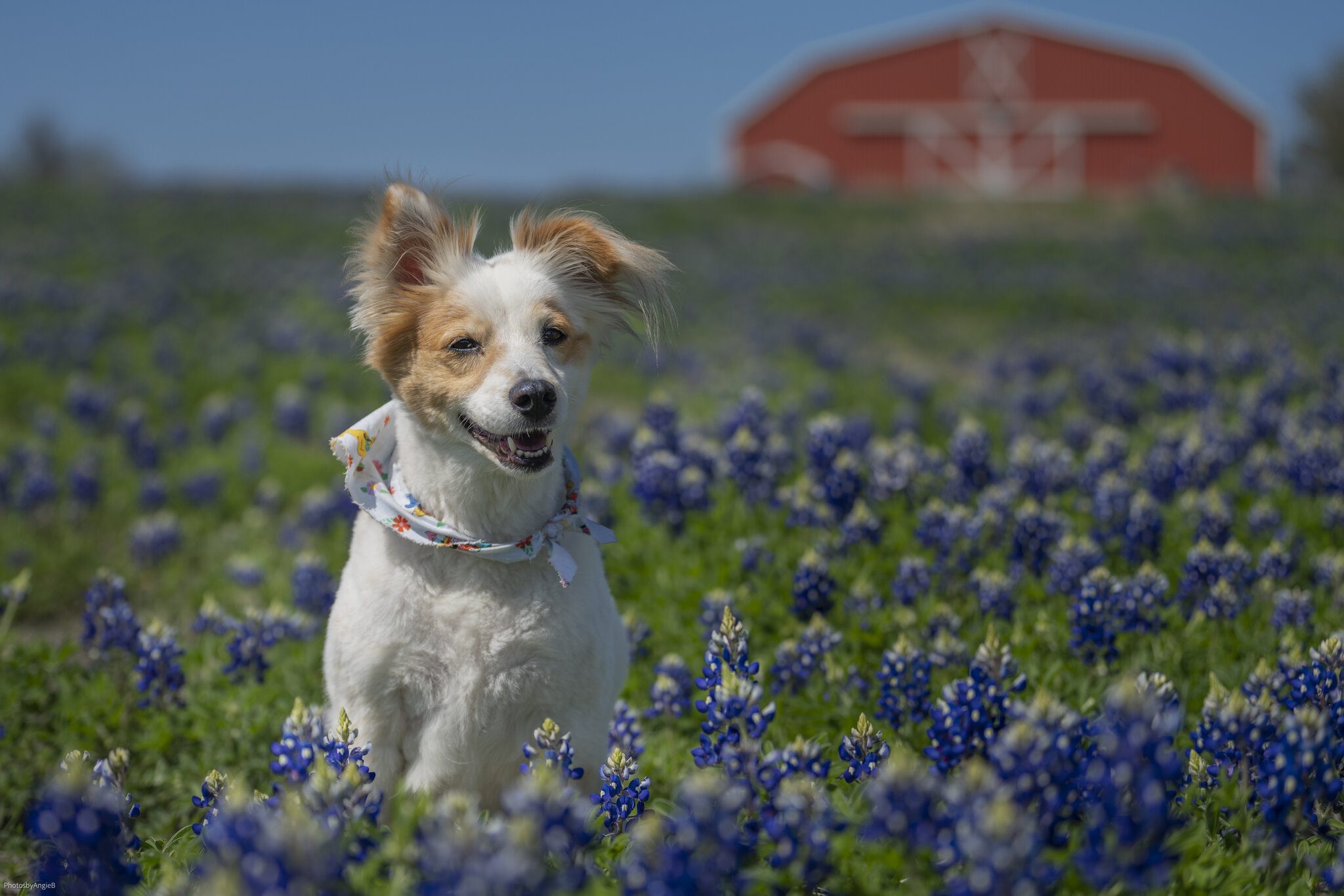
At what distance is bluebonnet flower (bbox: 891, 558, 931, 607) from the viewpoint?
4.37 m

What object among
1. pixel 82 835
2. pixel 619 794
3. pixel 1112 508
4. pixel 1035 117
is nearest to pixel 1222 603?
pixel 1112 508

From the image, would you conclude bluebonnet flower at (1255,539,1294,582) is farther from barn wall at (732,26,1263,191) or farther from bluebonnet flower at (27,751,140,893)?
barn wall at (732,26,1263,191)

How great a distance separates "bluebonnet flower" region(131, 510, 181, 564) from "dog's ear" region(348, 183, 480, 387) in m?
3.30

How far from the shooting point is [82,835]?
6.20 ft

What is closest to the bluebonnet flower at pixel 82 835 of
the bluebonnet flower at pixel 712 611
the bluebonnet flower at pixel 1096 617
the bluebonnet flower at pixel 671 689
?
the bluebonnet flower at pixel 671 689

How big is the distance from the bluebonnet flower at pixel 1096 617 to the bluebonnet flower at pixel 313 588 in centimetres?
308

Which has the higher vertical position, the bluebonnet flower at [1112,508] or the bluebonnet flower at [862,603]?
the bluebonnet flower at [1112,508]

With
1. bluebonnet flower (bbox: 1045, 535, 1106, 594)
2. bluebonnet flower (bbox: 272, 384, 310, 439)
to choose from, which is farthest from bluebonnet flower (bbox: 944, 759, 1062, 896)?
bluebonnet flower (bbox: 272, 384, 310, 439)

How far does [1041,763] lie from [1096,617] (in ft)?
6.35

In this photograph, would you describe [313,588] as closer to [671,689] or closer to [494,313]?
[671,689]

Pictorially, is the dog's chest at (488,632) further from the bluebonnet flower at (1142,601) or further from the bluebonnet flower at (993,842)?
A: the bluebonnet flower at (1142,601)

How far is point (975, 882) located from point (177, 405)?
8612 millimetres

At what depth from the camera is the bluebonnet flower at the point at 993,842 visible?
1687 mm

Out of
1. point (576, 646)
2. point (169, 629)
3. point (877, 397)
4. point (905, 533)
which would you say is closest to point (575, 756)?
point (576, 646)
